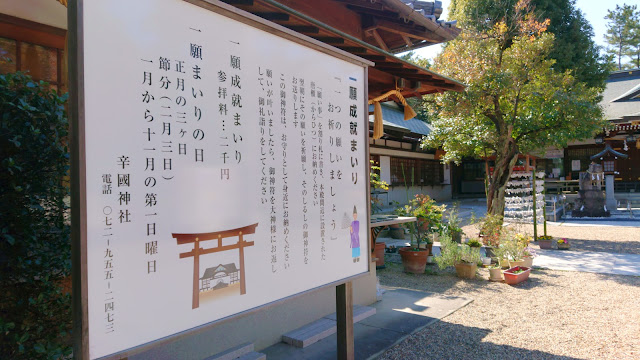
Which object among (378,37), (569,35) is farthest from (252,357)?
(569,35)

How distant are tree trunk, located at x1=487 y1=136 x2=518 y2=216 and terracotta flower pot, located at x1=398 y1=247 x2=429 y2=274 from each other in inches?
146

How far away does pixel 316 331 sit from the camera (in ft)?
13.4

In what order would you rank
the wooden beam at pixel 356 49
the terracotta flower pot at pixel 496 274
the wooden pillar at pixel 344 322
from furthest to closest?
the terracotta flower pot at pixel 496 274 → the wooden beam at pixel 356 49 → the wooden pillar at pixel 344 322

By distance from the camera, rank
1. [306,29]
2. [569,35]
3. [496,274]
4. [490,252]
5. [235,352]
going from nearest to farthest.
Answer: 1. [306,29]
2. [235,352]
3. [496,274]
4. [490,252]
5. [569,35]

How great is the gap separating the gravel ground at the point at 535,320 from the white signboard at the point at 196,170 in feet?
6.60

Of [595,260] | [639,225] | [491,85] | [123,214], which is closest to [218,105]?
[123,214]

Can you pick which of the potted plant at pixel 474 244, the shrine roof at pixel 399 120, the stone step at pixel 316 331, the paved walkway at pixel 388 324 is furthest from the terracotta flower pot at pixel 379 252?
the shrine roof at pixel 399 120

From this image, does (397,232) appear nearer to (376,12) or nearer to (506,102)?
(506,102)

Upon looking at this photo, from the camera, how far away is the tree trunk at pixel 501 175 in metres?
9.78

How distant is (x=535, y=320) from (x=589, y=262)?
4.18 metres

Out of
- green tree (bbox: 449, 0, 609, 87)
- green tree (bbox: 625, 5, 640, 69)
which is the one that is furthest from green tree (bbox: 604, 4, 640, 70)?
green tree (bbox: 449, 0, 609, 87)

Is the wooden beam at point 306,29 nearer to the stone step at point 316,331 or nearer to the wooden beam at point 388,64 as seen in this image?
the wooden beam at point 388,64

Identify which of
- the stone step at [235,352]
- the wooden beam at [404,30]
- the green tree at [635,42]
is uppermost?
Result: the green tree at [635,42]

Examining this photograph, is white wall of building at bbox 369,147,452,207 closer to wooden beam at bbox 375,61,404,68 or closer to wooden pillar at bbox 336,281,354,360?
wooden beam at bbox 375,61,404,68
